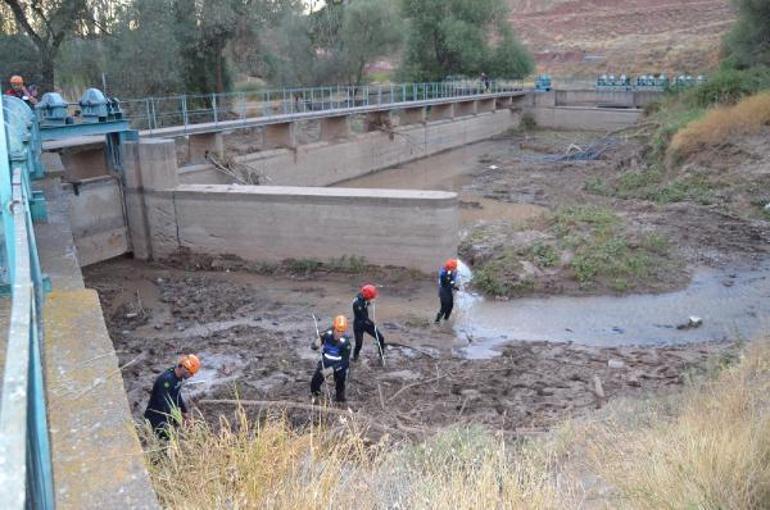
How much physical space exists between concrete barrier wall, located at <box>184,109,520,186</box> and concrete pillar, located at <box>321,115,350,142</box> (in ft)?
1.48

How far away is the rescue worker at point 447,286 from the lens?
40.2ft

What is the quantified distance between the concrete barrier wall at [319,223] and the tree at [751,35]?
2460 cm

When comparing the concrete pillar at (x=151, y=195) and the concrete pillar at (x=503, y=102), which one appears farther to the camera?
the concrete pillar at (x=503, y=102)

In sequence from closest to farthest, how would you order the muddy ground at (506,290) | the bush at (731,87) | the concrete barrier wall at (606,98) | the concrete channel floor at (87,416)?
the concrete channel floor at (87,416), the muddy ground at (506,290), the bush at (731,87), the concrete barrier wall at (606,98)

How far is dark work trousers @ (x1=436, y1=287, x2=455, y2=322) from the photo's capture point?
12562 mm

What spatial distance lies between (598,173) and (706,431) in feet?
78.6

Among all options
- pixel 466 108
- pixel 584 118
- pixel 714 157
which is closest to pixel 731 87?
pixel 714 157

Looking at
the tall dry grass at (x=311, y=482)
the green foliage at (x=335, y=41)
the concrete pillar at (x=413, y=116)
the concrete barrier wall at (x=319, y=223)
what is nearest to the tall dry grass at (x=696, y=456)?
the tall dry grass at (x=311, y=482)

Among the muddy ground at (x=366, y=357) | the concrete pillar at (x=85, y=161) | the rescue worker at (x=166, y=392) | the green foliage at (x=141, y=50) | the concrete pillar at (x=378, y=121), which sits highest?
the green foliage at (x=141, y=50)

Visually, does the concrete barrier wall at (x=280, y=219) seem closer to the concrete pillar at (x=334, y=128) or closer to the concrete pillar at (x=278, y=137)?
the concrete pillar at (x=278, y=137)

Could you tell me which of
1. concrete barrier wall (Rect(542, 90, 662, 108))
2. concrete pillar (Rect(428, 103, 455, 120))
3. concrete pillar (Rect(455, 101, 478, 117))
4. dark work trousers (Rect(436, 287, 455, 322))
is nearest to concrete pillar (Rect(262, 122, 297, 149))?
concrete pillar (Rect(428, 103, 455, 120))

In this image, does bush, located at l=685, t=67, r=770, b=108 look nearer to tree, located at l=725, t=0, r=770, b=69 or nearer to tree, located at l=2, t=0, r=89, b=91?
tree, located at l=725, t=0, r=770, b=69

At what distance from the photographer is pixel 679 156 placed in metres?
24.3

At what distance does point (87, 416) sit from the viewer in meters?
5.36
